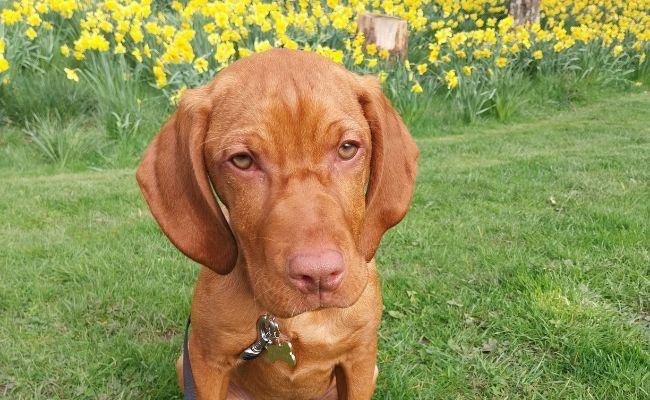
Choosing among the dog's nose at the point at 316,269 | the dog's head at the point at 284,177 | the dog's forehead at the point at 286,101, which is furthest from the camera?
the dog's forehead at the point at 286,101

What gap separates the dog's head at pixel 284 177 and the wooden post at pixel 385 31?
674cm

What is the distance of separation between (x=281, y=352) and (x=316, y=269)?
0.71 m

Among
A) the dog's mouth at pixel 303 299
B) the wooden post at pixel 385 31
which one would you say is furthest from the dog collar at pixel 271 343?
the wooden post at pixel 385 31

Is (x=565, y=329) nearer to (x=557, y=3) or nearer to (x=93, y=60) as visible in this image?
(x=93, y=60)

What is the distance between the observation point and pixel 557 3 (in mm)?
12391

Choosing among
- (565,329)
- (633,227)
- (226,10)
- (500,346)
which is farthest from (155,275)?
(226,10)

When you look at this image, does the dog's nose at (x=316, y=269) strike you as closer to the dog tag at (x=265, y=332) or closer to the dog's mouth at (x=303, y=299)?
the dog's mouth at (x=303, y=299)

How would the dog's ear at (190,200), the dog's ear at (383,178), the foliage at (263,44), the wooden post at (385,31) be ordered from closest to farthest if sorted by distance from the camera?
1. the dog's ear at (190,200)
2. the dog's ear at (383,178)
3. the foliage at (263,44)
4. the wooden post at (385,31)

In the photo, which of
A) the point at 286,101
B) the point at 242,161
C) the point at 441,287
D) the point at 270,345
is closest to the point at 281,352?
the point at 270,345

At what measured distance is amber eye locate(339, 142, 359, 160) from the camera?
2.17m

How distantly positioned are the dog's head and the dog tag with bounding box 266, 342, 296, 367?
331mm

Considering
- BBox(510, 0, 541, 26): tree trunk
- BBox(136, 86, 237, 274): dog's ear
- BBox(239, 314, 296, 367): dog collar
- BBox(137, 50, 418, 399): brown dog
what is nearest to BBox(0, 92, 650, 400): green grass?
BBox(137, 50, 418, 399): brown dog

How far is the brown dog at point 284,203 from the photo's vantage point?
6.50 feet

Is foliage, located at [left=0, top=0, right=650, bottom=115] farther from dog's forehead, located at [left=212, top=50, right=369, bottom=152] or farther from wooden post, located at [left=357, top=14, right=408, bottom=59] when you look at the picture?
dog's forehead, located at [left=212, top=50, right=369, bottom=152]
